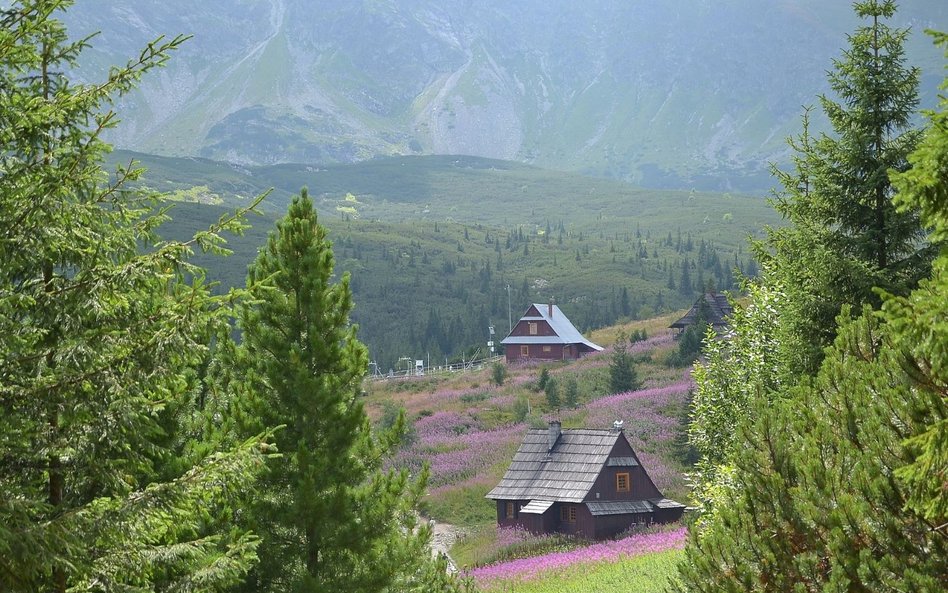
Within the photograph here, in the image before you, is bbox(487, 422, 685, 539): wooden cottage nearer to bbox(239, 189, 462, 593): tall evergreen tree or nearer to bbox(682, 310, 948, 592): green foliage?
bbox(239, 189, 462, 593): tall evergreen tree

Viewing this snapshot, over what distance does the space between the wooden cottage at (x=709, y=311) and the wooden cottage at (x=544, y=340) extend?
1166cm

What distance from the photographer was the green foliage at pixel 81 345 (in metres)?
8.18

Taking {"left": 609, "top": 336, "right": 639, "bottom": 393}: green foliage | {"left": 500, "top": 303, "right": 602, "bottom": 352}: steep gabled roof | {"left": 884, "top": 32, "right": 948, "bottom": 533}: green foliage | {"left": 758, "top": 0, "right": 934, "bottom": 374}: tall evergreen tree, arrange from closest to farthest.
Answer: {"left": 884, "top": 32, "right": 948, "bottom": 533}: green foliage → {"left": 758, "top": 0, "right": 934, "bottom": 374}: tall evergreen tree → {"left": 609, "top": 336, "right": 639, "bottom": 393}: green foliage → {"left": 500, "top": 303, "right": 602, "bottom": 352}: steep gabled roof

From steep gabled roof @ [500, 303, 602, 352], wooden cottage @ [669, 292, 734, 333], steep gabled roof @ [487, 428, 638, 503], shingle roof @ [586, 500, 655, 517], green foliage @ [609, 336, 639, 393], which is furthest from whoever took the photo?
steep gabled roof @ [500, 303, 602, 352]

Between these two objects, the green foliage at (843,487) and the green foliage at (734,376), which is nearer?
the green foliage at (843,487)

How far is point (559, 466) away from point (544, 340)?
57.7 metres

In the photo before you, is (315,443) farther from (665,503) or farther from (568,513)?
(665,503)

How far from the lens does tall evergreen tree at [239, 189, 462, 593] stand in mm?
13641

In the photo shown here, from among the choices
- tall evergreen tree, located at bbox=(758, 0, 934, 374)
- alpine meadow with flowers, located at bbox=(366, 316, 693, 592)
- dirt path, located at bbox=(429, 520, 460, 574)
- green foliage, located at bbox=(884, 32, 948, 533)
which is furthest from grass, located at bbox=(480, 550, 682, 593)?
green foliage, located at bbox=(884, 32, 948, 533)

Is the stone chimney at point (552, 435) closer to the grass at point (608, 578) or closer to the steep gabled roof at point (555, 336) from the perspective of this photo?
the grass at point (608, 578)

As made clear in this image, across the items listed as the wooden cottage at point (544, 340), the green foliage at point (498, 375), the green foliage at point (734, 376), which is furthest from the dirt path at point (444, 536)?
the wooden cottage at point (544, 340)

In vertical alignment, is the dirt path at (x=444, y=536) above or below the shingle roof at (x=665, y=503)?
below

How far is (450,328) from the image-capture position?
161 meters

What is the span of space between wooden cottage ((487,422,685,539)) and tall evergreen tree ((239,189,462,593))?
3045 centimetres
